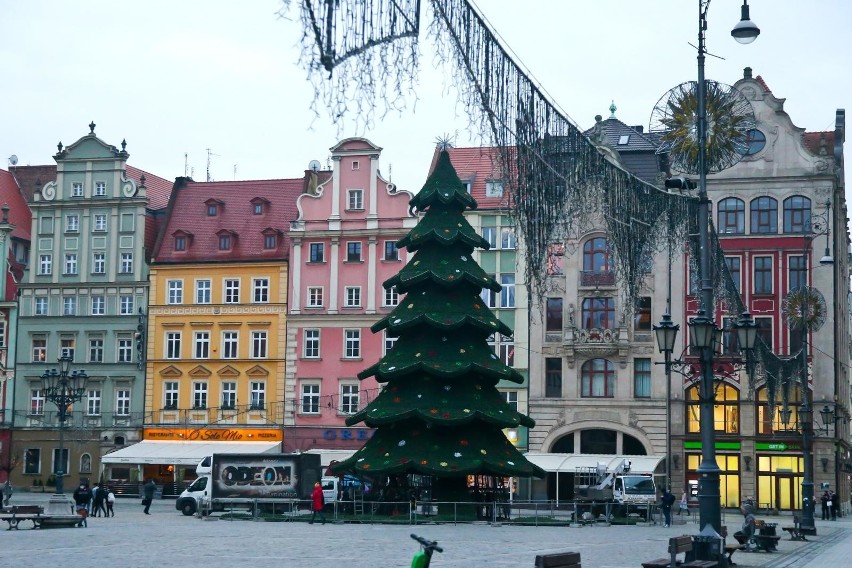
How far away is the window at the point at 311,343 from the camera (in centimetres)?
6750

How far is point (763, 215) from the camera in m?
64.2

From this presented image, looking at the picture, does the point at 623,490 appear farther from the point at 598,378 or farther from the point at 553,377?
the point at 553,377

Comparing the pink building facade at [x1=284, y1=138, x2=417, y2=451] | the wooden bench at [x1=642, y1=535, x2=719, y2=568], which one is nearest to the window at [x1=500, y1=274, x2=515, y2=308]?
the pink building facade at [x1=284, y1=138, x2=417, y2=451]

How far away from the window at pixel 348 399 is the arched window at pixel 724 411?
16.2 meters

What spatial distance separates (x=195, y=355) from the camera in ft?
226

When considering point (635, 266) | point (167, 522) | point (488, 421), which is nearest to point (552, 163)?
point (635, 266)

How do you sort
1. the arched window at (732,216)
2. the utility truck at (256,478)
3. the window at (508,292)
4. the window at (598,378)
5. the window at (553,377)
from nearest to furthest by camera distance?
the utility truck at (256,478), the arched window at (732,216), the window at (598,378), the window at (553,377), the window at (508,292)

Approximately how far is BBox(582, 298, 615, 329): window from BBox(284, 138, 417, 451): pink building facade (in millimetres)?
9335

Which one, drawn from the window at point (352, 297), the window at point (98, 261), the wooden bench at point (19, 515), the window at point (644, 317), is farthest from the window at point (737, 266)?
the wooden bench at point (19, 515)

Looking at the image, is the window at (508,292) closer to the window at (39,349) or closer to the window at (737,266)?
the window at (737,266)

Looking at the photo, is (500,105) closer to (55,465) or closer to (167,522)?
(167,522)

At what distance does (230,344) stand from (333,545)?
39.5 meters

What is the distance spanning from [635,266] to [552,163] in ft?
18.2

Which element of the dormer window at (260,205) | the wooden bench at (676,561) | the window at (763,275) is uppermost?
the dormer window at (260,205)
